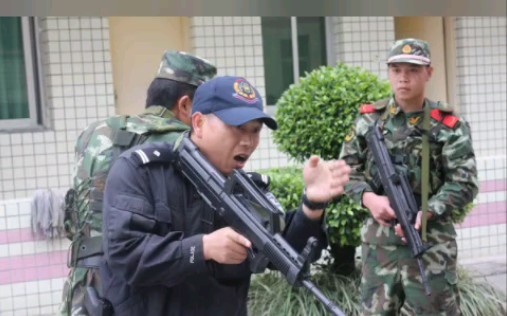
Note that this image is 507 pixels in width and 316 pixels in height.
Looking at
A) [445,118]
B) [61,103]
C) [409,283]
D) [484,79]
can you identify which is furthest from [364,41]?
[409,283]

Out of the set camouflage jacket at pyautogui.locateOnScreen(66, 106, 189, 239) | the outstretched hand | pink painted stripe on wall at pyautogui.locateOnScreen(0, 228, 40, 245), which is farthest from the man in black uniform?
pink painted stripe on wall at pyautogui.locateOnScreen(0, 228, 40, 245)

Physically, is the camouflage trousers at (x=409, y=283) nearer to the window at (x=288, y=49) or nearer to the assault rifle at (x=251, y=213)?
the assault rifle at (x=251, y=213)

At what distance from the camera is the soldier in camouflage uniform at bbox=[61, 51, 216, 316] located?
2764mm

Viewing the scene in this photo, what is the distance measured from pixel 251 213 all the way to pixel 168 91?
91 cm

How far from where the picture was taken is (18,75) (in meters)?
6.34

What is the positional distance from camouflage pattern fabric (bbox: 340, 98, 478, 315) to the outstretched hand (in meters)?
1.90

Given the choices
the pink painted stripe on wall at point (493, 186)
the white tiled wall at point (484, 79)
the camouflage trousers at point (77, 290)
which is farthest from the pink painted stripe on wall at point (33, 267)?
the white tiled wall at point (484, 79)

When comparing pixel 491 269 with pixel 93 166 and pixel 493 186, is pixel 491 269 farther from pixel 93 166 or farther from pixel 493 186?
pixel 93 166

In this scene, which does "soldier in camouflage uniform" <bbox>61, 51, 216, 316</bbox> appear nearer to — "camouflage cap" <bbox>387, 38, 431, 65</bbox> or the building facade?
"camouflage cap" <bbox>387, 38, 431, 65</bbox>

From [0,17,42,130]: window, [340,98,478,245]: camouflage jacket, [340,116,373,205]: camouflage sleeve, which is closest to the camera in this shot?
[340,98,478,245]: camouflage jacket

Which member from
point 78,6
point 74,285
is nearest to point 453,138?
point 74,285

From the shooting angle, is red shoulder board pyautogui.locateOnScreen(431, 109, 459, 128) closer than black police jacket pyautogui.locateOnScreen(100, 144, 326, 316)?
No

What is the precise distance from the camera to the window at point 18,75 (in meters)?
6.29

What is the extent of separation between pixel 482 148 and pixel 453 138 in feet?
12.8
